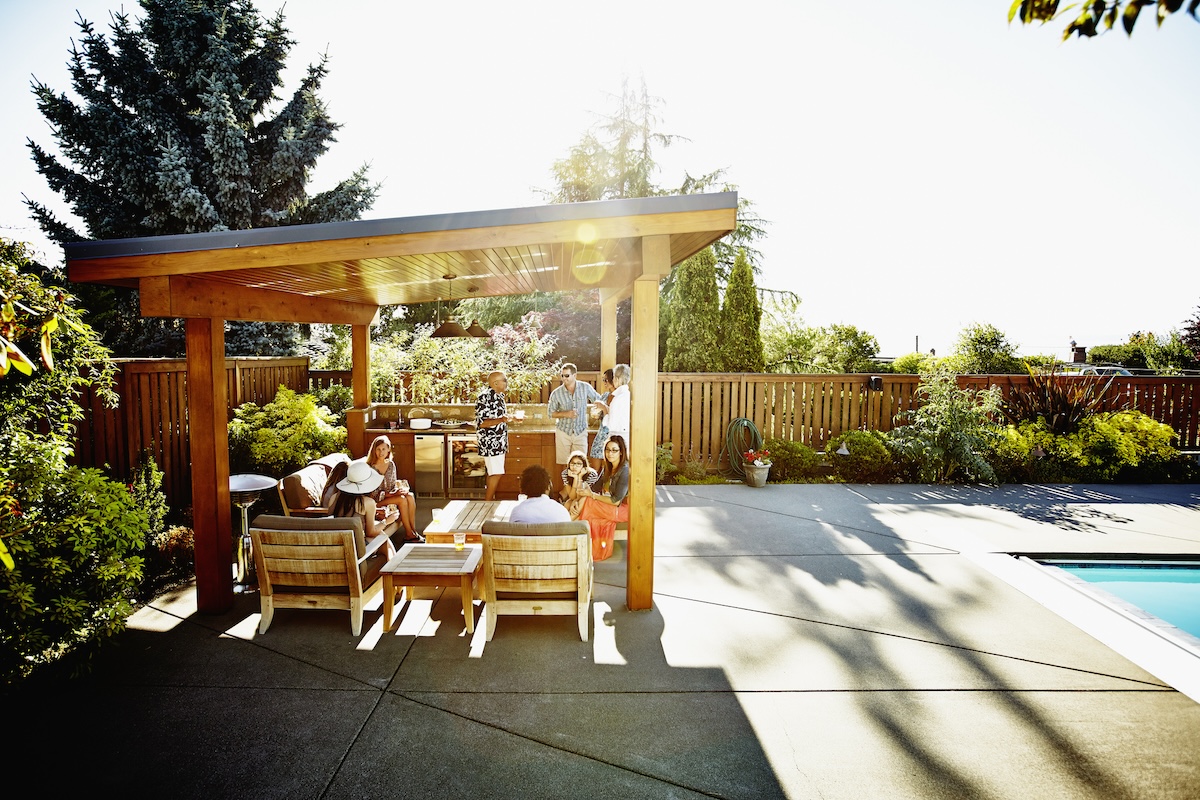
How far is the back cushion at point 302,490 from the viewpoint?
4934 mm

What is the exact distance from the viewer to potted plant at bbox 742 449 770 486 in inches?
322

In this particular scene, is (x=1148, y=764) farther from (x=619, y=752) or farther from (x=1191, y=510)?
(x=1191, y=510)

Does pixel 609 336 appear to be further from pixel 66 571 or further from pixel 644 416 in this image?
pixel 66 571

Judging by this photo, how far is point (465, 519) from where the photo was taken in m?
5.09

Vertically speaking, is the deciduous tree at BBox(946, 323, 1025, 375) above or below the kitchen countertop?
above

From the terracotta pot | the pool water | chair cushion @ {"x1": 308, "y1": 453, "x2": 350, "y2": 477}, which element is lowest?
the pool water

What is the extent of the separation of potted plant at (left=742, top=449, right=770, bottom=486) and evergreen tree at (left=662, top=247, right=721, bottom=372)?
2.36 meters

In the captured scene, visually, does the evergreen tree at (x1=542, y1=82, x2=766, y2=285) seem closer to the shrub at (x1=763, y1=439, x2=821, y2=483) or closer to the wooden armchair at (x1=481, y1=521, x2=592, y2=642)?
the shrub at (x1=763, y1=439, x2=821, y2=483)

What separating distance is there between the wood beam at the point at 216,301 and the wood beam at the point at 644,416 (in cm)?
312

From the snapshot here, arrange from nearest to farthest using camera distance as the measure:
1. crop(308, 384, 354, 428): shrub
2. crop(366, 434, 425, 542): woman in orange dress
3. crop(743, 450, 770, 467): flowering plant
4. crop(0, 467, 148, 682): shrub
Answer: crop(0, 467, 148, 682): shrub < crop(366, 434, 425, 542): woman in orange dress < crop(743, 450, 770, 467): flowering plant < crop(308, 384, 354, 428): shrub

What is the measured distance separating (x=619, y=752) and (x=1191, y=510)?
328 inches

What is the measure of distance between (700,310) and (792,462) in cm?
329

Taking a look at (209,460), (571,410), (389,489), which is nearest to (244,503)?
(209,460)

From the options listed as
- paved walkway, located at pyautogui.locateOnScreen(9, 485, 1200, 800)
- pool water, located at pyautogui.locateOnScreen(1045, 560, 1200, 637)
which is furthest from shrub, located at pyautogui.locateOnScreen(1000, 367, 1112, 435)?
paved walkway, located at pyautogui.locateOnScreen(9, 485, 1200, 800)
